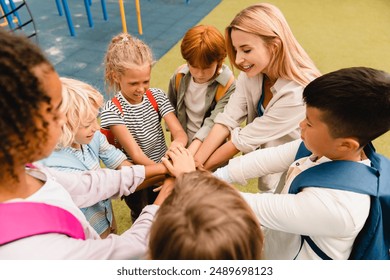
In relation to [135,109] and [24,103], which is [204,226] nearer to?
[24,103]

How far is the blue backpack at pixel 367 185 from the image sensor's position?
3.06ft

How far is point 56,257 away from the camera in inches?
29.2

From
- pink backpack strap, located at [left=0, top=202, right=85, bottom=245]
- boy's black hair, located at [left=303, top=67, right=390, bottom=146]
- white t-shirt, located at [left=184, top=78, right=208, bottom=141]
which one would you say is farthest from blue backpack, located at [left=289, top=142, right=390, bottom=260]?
white t-shirt, located at [left=184, top=78, right=208, bottom=141]

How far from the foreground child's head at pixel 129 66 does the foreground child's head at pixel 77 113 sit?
33 cm

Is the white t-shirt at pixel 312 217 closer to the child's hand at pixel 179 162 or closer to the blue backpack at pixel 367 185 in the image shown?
the blue backpack at pixel 367 185

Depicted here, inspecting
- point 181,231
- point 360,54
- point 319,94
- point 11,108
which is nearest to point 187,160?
point 319,94

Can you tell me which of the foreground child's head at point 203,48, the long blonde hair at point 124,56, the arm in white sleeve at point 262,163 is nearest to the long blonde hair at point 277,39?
the foreground child's head at point 203,48

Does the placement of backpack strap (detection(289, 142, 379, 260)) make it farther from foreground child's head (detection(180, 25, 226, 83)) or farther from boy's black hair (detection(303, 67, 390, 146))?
foreground child's head (detection(180, 25, 226, 83))

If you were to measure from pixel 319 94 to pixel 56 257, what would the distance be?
0.89m

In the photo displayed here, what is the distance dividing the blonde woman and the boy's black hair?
529mm

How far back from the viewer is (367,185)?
93 cm

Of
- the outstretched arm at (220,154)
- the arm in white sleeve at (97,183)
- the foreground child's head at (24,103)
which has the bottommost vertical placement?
the outstretched arm at (220,154)

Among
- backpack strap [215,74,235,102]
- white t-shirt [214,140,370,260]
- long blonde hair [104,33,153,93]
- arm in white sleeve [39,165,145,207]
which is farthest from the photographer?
backpack strap [215,74,235,102]

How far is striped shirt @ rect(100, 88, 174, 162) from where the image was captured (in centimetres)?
170
